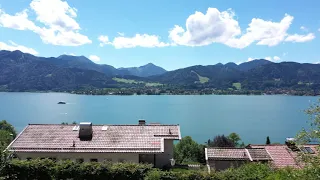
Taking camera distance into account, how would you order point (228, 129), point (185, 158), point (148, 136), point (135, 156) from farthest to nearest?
point (228, 129) → point (185, 158) → point (148, 136) → point (135, 156)

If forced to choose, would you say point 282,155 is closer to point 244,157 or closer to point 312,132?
point 244,157

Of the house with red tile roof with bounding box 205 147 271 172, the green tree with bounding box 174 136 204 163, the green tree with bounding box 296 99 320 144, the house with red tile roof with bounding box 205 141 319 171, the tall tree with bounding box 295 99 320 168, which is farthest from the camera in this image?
the green tree with bounding box 174 136 204 163

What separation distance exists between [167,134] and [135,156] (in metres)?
3.84

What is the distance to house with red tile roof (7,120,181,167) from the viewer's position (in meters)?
27.2

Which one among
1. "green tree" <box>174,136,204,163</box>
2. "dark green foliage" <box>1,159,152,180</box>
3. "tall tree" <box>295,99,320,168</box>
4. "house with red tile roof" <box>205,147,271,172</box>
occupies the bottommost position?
"green tree" <box>174,136,204,163</box>

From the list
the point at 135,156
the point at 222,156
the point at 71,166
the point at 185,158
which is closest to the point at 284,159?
the point at 222,156

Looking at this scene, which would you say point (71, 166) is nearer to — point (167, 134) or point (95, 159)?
point (95, 159)

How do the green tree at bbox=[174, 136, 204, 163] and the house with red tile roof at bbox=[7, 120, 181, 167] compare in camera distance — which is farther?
the green tree at bbox=[174, 136, 204, 163]

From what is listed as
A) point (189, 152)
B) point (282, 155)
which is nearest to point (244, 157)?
point (282, 155)

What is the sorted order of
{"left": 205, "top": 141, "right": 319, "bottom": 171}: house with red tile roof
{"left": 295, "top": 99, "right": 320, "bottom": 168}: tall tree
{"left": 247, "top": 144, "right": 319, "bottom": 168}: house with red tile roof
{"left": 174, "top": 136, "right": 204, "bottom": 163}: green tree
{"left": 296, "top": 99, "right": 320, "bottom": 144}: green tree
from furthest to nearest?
{"left": 174, "top": 136, "right": 204, "bottom": 163}: green tree < {"left": 205, "top": 141, "right": 319, "bottom": 171}: house with red tile roof < {"left": 247, "top": 144, "right": 319, "bottom": 168}: house with red tile roof < {"left": 296, "top": 99, "right": 320, "bottom": 144}: green tree < {"left": 295, "top": 99, "right": 320, "bottom": 168}: tall tree

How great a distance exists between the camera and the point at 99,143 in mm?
28188

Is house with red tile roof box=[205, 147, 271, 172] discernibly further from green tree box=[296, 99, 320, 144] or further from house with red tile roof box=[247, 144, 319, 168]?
green tree box=[296, 99, 320, 144]

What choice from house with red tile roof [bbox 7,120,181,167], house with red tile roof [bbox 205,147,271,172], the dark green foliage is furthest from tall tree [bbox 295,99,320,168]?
house with red tile roof [bbox 7,120,181,167]

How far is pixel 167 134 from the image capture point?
2947cm
